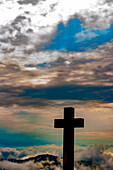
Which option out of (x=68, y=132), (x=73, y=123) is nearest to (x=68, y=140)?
(x=68, y=132)

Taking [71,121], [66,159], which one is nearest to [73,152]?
[66,159]

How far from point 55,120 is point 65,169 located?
2602mm

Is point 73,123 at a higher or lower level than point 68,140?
higher

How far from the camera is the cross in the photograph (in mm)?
13297

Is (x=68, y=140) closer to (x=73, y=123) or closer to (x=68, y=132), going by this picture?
(x=68, y=132)

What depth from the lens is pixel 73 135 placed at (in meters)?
13.6

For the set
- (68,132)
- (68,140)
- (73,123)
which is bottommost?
(68,140)

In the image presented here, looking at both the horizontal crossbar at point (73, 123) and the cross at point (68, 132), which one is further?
the horizontal crossbar at point (73, 123)

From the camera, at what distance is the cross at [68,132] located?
43.6ft

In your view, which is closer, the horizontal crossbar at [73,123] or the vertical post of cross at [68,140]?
the vertical post of cross at [68,140]

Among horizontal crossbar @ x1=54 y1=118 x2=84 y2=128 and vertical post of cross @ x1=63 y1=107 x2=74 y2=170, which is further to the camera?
horizontal crossbar @ x1=54 y1=118 x2=84 y2=128

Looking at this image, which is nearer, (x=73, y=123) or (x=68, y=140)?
(x=68, y=140)

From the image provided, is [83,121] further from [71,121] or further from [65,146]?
[65,146]

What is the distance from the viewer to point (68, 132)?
13.6 meters
